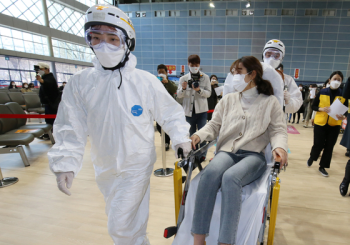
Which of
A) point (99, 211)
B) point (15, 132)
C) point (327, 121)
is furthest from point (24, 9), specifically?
point (327, 121)

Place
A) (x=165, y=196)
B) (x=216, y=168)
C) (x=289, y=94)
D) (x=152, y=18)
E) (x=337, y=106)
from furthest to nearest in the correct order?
(x=152, y=18) < (x=337, y=106) < (x=165, y=196) < (x=289, y=94) < (x=216, y=168)

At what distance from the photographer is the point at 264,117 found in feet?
4.54

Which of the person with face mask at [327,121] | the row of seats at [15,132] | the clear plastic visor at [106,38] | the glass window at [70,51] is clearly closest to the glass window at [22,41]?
the glass window at [70,51]

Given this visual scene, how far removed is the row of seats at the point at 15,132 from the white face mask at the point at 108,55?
2516 millimetres

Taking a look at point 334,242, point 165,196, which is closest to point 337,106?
point 334,242

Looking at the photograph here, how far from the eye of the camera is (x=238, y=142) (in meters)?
1.39

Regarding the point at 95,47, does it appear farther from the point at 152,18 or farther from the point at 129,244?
the point at 152,18

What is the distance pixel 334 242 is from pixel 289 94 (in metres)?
1.30

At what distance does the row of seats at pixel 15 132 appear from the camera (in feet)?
8.70

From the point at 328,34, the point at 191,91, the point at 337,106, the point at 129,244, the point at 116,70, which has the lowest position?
the point at 129,244

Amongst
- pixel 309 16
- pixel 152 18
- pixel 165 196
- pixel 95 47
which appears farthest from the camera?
pixel 152 18

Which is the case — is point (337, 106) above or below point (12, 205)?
above

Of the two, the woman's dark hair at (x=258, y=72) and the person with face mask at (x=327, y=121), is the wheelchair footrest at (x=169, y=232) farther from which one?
the person with face mask at (x=327, y=121)

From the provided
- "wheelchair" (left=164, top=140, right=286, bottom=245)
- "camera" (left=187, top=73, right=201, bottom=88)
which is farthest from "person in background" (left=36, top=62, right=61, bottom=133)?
"wheelchair" (left=164, top=140, right=286, bottom=245)
